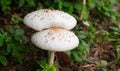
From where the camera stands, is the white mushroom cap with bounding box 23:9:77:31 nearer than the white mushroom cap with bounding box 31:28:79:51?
No

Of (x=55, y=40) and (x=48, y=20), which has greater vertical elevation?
(x=48, y=20)

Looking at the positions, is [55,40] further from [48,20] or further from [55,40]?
[48,20]

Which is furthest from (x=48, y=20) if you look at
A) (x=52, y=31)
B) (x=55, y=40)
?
(x=55, y=40)

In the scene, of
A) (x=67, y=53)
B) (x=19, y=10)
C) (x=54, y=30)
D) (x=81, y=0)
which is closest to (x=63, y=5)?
(x=81, y=0)

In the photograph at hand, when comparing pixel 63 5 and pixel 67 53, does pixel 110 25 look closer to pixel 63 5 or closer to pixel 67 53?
pixel 63 5

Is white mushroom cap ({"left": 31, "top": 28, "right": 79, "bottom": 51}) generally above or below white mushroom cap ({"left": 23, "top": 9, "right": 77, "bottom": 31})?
below

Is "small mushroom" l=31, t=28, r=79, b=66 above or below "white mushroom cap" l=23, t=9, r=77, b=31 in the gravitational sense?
below
